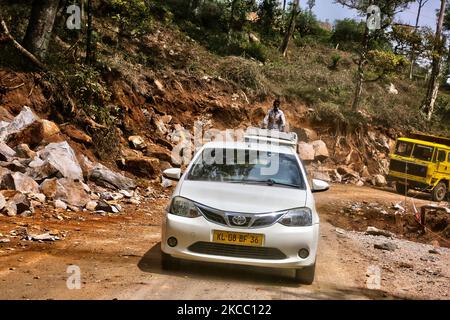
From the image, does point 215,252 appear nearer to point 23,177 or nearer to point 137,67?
point 23,177

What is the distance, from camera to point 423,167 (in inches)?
730

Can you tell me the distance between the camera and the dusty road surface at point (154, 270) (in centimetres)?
501

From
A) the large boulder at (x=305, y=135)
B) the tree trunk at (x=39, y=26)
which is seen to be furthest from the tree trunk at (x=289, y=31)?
the tree trunk at (x=39, y=26)

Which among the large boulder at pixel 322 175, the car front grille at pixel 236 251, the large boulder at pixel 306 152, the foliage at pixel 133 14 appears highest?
the foliage at pixel 133 14

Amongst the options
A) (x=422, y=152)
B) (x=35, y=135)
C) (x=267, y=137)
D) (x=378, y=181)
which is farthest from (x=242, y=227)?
(x=378, y=181)

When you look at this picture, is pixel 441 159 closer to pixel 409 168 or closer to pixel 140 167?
pixel 409 168

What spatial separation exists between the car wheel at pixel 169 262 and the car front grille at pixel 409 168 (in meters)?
15.0

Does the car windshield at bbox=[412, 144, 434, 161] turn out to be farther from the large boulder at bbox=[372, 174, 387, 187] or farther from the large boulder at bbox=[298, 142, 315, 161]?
the large boulder at bbox=[298, 142, 315, 161]

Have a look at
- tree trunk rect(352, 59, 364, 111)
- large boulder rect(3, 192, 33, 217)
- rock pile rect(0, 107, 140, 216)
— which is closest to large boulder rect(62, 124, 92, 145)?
rock pile rect(0, 107, 140, 216)

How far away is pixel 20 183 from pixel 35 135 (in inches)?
99.9

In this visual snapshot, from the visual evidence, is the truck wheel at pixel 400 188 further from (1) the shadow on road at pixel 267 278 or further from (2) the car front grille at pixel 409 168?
(1) the shadow on road at pixel 267 278

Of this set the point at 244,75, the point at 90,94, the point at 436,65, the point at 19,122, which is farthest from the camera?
the point at 436,65

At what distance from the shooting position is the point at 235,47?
2605cm
